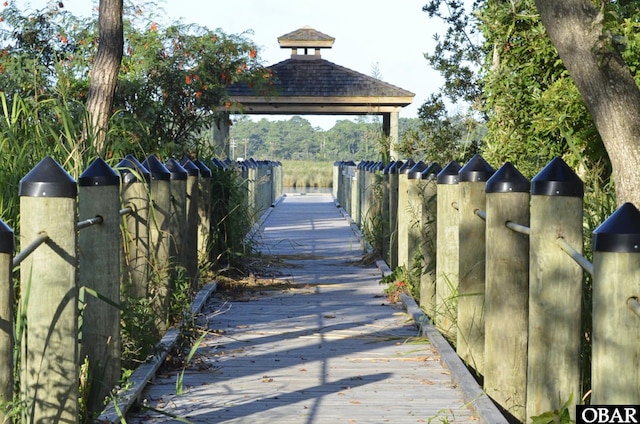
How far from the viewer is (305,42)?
29688 mm

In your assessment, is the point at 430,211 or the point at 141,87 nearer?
the point at 430,211

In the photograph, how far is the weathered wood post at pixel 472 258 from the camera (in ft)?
20.1

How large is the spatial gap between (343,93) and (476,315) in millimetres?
21226

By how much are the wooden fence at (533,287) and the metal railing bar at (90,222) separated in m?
1.84

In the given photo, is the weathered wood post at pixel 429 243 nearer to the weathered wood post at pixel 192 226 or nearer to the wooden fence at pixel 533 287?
the wooden fence at pixel 533 287

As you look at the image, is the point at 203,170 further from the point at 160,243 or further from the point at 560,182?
the point at 560,182

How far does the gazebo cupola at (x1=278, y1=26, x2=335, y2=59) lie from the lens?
1165 inches

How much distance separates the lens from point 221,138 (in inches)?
940

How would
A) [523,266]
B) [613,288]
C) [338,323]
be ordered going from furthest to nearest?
[338,323], [523,266], [613,288]

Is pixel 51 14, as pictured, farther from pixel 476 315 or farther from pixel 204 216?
pixel 476 315

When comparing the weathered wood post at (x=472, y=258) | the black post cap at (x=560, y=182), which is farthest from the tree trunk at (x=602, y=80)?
the black post cap at (x=560, y=182)

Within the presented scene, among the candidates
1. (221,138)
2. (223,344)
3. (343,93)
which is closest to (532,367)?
(223,344)

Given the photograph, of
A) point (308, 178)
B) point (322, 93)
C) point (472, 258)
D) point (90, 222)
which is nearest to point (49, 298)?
point (90, 222)

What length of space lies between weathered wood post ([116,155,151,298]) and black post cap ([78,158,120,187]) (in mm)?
903
